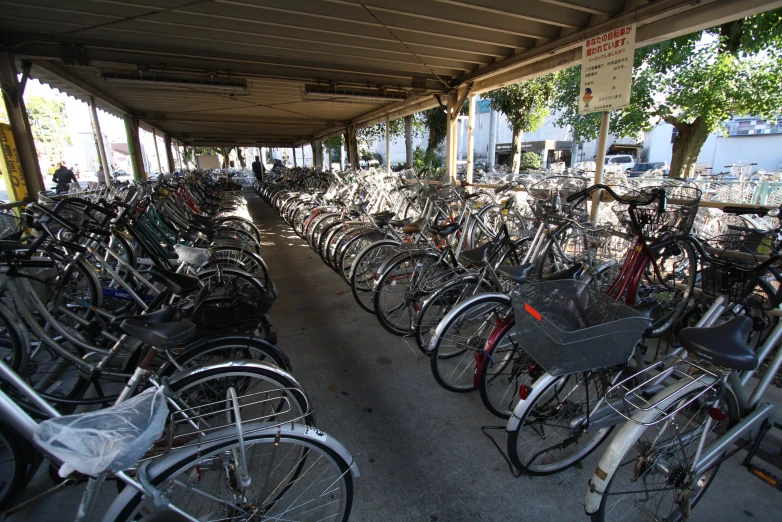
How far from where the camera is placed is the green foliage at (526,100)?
39.5ft

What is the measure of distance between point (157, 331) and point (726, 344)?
6.43ft

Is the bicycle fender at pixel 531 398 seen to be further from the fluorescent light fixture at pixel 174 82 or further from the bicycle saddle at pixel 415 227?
the fluorescent light fixture at pixel 174 82

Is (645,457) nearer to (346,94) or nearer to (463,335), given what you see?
(463,335)

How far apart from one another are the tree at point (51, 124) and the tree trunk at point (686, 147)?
44.9 metres

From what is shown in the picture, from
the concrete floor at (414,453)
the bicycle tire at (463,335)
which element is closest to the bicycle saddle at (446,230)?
the bicycle tire at (463,335)

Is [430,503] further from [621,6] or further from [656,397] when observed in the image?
[621,6]

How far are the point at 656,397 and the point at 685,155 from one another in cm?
938

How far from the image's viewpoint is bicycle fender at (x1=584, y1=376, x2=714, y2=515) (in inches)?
51.1

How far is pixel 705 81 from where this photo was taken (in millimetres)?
6922

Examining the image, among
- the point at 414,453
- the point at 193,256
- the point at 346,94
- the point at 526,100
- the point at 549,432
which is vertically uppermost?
the point at 526,100

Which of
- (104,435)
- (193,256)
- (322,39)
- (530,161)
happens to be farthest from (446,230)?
(530,161)

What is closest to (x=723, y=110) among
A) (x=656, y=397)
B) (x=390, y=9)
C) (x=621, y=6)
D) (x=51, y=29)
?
(x=621, y=6)

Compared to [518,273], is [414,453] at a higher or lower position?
lower

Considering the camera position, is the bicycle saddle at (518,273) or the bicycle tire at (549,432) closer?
the bicycle tire at (549,432)
